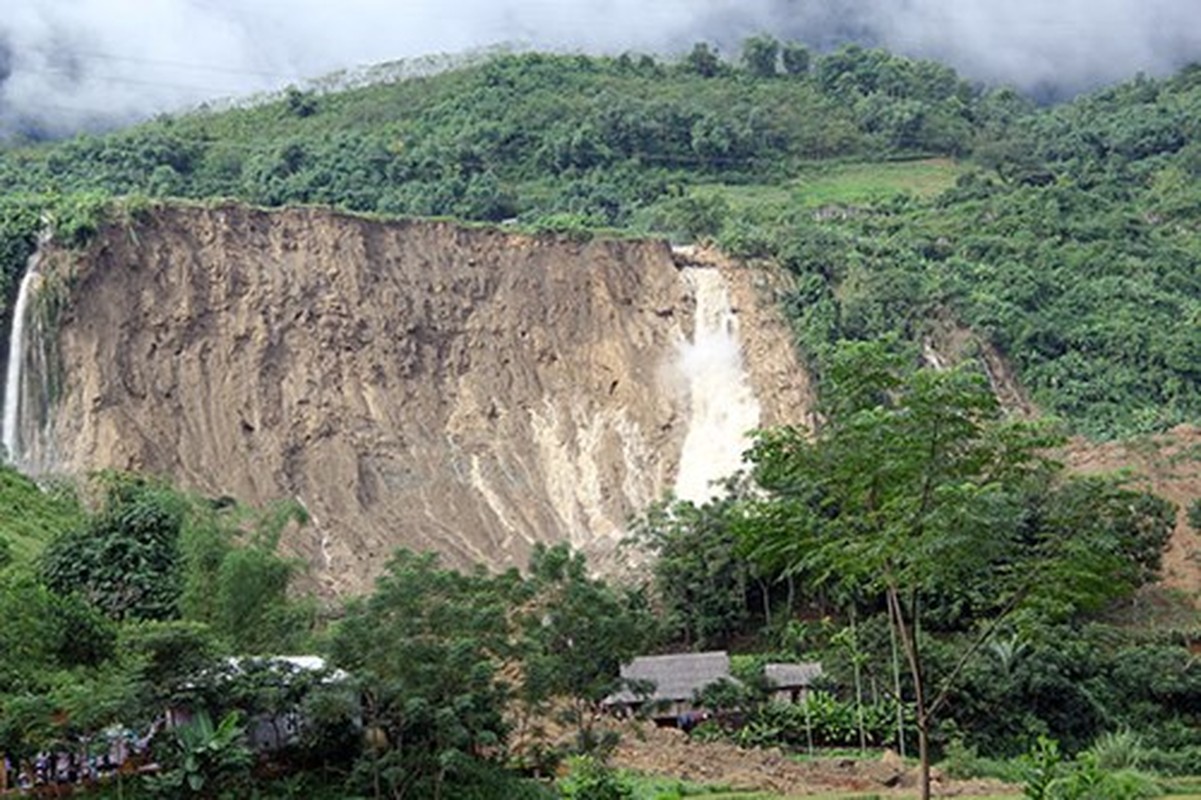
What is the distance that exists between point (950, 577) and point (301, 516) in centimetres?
2474

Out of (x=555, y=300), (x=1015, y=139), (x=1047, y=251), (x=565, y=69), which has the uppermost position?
(x=565, y=69)

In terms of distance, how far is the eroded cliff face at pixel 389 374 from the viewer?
4850 centimetres

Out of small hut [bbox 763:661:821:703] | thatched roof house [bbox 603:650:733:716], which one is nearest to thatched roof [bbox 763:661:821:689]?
small hut [bbox 763:661:821:703]

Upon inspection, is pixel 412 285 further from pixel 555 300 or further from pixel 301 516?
pixel 301 516

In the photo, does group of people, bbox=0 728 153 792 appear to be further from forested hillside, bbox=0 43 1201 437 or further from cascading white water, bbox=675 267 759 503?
cascading white water, bbox=675 267 759 503

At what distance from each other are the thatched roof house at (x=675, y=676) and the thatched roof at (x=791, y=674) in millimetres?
1157

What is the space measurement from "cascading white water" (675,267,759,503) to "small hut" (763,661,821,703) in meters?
14.2

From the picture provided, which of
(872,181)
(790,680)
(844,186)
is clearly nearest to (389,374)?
(790,680)

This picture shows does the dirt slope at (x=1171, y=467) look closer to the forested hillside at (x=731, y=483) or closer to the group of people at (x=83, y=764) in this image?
the forested hillside at (x=731, y=483)

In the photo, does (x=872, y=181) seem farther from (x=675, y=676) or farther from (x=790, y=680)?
(x=675, y=676)

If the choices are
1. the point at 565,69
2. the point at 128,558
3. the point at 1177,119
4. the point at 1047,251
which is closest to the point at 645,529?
the point at 128,558

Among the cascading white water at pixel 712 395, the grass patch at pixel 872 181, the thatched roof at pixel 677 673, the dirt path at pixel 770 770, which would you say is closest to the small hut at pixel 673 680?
the thatched roof at pixel 677 673

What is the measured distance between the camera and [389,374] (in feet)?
178

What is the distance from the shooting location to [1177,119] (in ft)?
306
